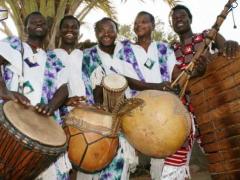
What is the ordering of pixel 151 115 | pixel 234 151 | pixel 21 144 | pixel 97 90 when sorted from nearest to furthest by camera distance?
pixel 21 144 → pixel 151 115 → pixel 234 151 → pixel 97 90

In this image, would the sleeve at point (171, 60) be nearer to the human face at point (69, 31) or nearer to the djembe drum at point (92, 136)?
the djembe drum at point (92, 136)

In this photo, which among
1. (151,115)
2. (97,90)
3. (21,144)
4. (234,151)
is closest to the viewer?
(21,144)

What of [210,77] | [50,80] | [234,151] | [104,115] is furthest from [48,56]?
[234,151]

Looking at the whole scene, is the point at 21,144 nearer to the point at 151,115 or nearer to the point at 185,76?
the point at 151,115

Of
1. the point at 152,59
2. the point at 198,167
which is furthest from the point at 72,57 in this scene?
the point at 198,167

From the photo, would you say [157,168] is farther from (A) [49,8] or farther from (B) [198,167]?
(A) [49,8]

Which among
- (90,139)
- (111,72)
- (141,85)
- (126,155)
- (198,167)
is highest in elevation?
(111,72)

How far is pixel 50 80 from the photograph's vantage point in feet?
11.4

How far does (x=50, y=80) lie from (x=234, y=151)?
163 cm

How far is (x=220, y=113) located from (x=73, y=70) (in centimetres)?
134

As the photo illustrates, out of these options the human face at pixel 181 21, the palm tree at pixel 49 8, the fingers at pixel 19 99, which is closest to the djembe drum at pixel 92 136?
the fingers at pixel 19 99

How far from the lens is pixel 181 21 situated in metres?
4.05

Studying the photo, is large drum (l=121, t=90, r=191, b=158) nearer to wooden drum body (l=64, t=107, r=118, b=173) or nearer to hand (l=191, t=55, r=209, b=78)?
wooden drum body (l=64, t=107, r=118, b=173)

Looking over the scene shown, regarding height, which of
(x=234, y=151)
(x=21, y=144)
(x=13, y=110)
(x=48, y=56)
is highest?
(x=48, y=56)
